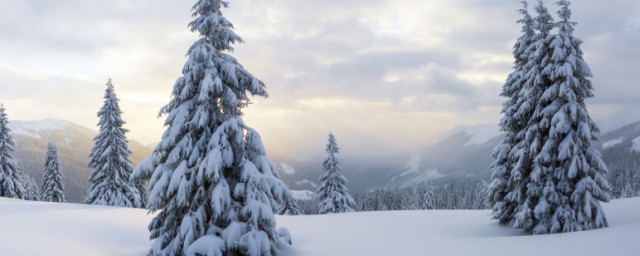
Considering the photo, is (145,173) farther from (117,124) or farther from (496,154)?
(117,124)

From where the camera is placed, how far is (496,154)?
25.8 metres

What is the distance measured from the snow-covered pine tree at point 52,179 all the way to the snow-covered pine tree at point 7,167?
23.9 feet

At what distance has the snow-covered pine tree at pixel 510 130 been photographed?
24.2 m

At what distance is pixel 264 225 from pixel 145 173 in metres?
4.80

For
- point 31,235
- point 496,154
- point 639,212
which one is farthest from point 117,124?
point 639,212

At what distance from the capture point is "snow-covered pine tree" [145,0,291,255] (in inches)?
537

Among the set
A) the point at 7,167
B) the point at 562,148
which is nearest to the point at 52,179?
the point at 7,167

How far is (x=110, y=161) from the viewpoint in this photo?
38.6 m

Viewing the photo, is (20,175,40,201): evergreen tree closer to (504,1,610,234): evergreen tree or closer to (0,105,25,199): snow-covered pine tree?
(0,105,25,199): snow-covered pine tree

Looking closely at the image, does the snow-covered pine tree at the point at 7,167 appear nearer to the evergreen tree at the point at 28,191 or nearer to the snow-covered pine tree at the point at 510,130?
the evergreen tree at the point at 28,191

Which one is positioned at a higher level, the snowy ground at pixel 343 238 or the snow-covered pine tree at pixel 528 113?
the snow-covered pine tree at pixel 528 113

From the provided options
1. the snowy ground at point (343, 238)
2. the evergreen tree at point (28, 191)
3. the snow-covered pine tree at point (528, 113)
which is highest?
the snow-covered pine tree at point (528, 113)

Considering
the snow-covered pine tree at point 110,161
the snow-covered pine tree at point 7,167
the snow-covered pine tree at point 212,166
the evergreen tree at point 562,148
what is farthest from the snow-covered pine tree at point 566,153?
the snow-covered pine tree at point 7,167

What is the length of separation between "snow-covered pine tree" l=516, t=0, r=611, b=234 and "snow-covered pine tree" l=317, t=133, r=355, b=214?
27258mm
